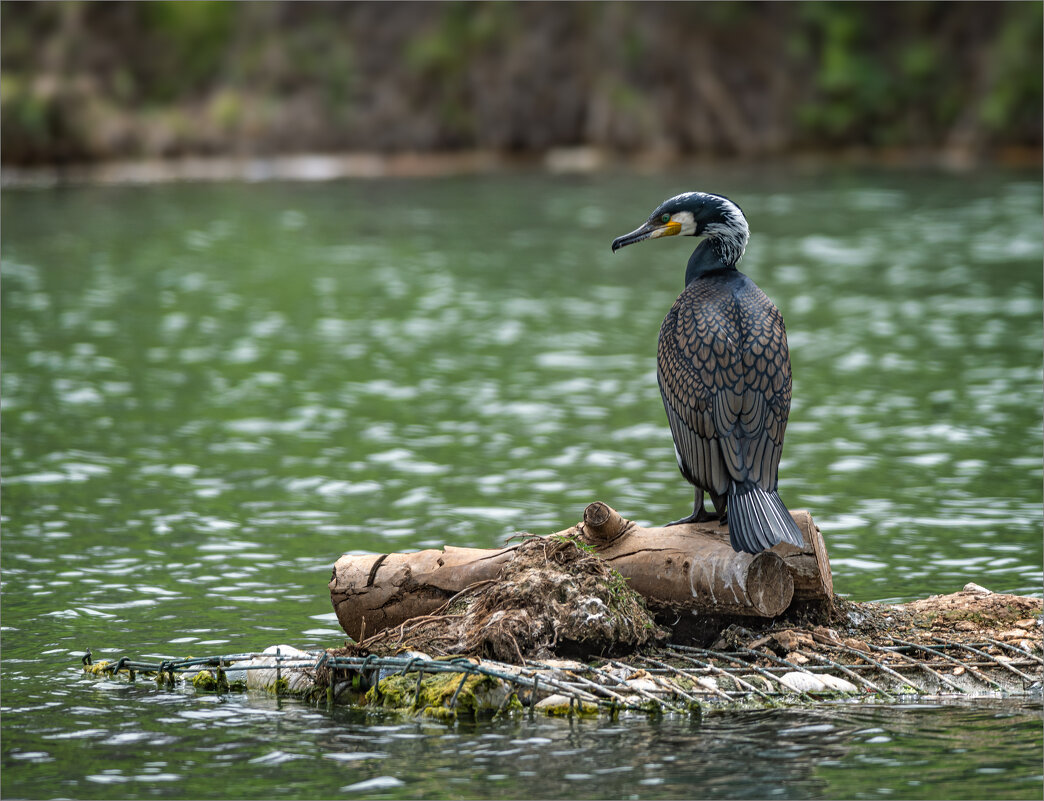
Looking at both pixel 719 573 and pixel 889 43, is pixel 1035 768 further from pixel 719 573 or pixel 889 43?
pixel 889 43

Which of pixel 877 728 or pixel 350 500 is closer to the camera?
pixel 877 728

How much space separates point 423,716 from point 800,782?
6.25 feet

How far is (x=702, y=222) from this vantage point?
8023 mm

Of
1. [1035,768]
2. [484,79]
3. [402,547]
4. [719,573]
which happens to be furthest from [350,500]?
[484,79]

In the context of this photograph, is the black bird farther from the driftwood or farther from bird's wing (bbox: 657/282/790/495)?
the driftwood

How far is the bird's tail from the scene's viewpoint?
289 inches

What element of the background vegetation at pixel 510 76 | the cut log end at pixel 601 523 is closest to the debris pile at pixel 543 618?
the cut log end at pixel 601 523

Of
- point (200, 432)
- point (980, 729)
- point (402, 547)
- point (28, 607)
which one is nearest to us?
point (980, 729)

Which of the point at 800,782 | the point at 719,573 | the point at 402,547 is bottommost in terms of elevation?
the point at 800,782

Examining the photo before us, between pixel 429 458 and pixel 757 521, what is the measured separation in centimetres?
696

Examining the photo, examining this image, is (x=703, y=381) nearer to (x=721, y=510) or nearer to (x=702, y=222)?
(x=721, y=510)

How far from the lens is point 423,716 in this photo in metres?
7.20

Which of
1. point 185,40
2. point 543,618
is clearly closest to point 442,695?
point 543,618

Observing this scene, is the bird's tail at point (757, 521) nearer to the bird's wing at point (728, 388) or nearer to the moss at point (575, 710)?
the bird's wing at point (728, 388)
